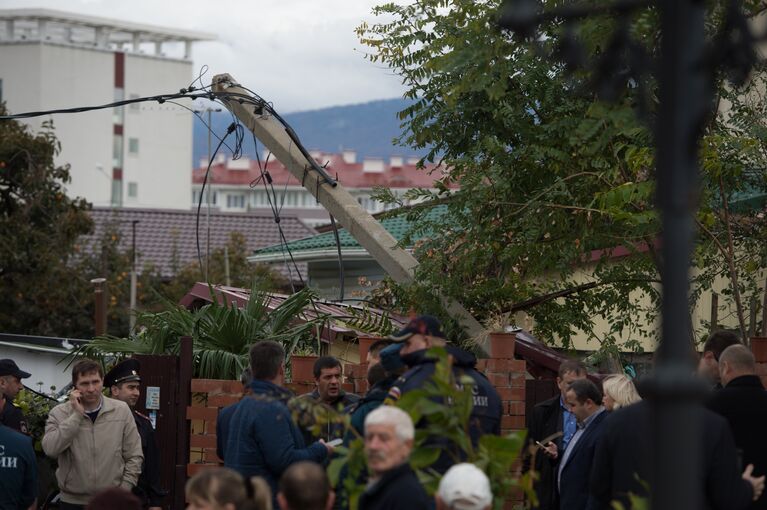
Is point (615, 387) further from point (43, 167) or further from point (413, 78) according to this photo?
point (43, 167)

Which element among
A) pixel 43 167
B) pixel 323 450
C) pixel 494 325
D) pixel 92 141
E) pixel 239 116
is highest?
pixel 92 141

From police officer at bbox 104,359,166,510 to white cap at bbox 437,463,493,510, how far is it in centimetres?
454

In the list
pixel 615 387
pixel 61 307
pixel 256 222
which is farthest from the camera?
pixel 256 222

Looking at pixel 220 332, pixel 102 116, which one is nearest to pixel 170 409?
pixel 220 332

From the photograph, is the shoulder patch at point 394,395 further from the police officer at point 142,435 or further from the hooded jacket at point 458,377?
the police officer at point 142,435

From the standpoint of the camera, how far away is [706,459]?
5.73 meters

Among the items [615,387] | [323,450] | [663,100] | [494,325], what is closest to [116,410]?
[323,450]

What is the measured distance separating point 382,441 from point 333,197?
7.70 metres

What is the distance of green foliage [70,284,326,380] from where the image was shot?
11234mm

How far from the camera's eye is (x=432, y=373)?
6164mm

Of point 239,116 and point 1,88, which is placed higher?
point 1,88

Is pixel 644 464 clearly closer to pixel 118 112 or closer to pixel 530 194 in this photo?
pixel 530 194

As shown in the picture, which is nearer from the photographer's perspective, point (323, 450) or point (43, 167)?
point (323, 450)

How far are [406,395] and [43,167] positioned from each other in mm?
27312
